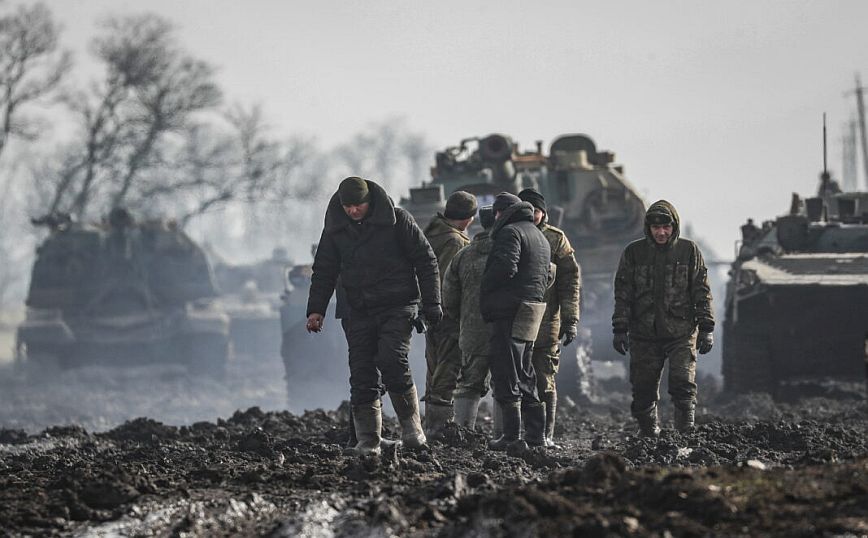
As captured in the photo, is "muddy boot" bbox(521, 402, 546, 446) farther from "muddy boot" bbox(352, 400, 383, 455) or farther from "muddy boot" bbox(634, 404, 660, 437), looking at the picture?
"muddy boot" bbox(634, 404, 660, 437)

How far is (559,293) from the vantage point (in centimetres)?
984

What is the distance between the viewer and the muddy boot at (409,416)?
343 inches

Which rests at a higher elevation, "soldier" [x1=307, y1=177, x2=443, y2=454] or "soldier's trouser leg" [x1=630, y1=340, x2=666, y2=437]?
"soldier" [x1=307, y1=177, x2=443, y2=454]

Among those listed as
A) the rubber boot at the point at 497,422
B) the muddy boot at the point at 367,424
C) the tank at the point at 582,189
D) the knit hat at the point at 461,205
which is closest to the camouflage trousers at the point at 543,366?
the rubber boot at the point at 497,422

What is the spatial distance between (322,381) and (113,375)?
6457 millimetres

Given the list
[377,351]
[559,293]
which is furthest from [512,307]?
[559,293]

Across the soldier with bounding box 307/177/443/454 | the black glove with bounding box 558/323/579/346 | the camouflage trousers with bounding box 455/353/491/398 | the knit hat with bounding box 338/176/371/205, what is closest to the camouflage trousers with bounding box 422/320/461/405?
the camouflage trousers with bounding box 455/353/491/398

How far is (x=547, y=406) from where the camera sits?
982 cm

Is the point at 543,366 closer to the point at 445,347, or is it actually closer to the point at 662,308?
the point at 445,347

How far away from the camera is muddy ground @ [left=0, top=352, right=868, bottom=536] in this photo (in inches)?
210

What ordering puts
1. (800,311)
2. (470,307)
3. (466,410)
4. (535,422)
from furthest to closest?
1. (800,311)
2. (466,410)
3. (470,307)
4. (535,422)

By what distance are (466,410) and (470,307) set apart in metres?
0.79

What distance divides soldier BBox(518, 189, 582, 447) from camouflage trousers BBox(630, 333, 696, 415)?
523 millimetres

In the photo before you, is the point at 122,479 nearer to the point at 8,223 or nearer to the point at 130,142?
the point at 130,142
